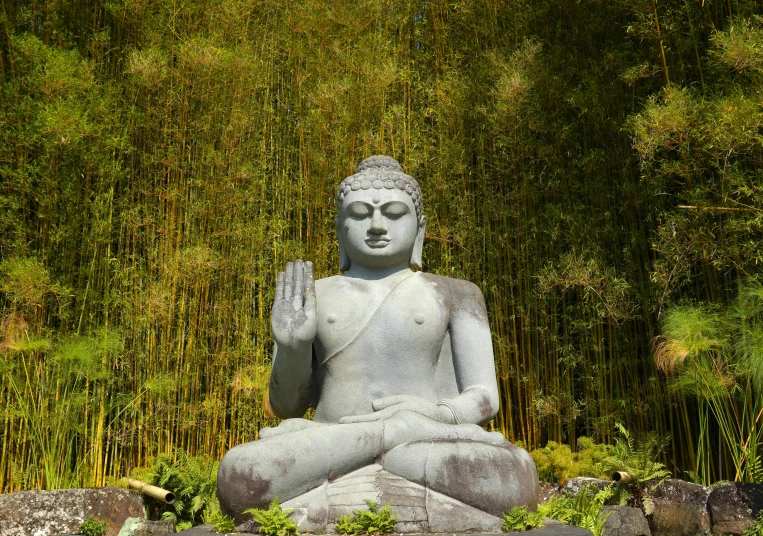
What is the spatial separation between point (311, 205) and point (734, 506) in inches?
168

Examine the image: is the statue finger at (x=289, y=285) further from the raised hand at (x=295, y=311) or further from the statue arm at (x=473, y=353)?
the statue arm at (x=473, y=353)

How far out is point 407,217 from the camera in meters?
4.83

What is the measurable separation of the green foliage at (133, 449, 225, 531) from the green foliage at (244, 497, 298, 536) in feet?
10.6

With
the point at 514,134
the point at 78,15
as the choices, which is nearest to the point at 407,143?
the point at 514,134

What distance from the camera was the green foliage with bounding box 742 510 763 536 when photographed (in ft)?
19.1

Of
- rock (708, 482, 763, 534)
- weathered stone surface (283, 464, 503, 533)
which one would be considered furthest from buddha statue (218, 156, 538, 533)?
rock (708, 482, 763, 534)

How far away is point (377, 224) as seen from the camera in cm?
469

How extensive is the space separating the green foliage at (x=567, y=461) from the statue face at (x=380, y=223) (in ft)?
9.95

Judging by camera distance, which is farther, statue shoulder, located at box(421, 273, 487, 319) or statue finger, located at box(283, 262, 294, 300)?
statue shoulder, located at box(421, 273, 487, 319)

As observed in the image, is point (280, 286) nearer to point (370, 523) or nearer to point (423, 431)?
point (423, 431)

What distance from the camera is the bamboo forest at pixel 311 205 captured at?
7.48 metres

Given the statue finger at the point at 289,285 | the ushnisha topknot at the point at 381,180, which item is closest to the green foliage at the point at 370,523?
the statue finger at the point at 289,285

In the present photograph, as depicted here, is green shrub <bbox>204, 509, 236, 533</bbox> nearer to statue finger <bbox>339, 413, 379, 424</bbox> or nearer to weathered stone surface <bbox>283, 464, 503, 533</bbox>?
weathered stone surface <bbox>283, 464, 503, 533</bbox>

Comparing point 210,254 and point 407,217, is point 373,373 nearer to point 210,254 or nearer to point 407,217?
point 407,217
